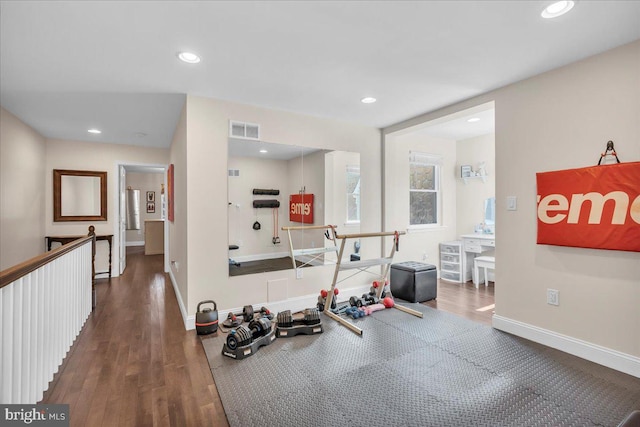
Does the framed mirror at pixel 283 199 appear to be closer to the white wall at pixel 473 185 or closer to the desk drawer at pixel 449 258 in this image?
the desk drawer at pixel 449 258

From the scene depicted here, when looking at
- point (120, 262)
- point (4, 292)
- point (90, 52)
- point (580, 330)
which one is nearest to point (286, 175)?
point (90, 52)

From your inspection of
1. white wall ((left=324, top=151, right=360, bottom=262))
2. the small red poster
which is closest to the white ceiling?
white wall ((left=324, top=151, right=360, bottom=262))

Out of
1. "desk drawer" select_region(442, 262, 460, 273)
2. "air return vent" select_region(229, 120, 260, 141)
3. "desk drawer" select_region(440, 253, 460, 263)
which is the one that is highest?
"air return vent" select_region(229, 120, 260, 141)

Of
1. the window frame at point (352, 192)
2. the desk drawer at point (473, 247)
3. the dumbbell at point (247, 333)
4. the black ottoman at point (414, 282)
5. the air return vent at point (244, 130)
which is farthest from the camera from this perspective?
the desk drawer at point (473, 247)

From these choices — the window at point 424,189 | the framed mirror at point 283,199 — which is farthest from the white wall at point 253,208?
the window at point 424,189

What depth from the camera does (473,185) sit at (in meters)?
5.47

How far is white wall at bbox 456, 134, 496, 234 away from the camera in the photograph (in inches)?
206

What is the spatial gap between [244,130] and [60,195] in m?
4.03

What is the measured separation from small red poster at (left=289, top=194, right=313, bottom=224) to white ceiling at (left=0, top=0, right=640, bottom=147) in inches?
→ 42.7

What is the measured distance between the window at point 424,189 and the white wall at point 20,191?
5509 mm

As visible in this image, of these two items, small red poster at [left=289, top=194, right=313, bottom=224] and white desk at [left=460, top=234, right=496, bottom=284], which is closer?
small red poster at [left=289, top=194, right=313, bottom=224]

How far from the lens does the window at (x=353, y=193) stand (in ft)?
14.1

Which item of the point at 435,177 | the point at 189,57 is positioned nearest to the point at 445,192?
the point at 435,177

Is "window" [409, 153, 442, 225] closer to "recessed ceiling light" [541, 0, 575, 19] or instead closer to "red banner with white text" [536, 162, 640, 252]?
"red banner with white text" [536, 162, 640, 252]
